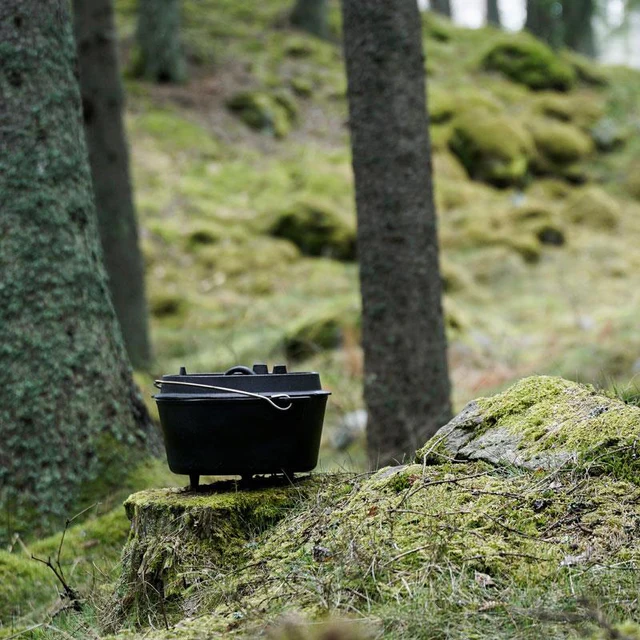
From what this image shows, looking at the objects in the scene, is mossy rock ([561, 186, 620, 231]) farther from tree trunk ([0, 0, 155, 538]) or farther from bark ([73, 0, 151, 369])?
tree trunk ([0, 0, 155, 538])

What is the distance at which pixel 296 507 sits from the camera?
3117 millimetres

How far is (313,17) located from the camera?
22.1 m

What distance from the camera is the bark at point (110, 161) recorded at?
9.02m

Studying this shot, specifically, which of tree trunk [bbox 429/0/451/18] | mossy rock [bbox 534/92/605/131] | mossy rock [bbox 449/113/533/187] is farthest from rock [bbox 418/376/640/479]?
tree trunk [bbox 429/0/451/18]

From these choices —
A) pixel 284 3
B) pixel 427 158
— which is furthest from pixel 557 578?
pixel 284 3

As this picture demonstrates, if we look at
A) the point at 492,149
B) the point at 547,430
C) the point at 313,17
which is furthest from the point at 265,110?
the point at 547,430

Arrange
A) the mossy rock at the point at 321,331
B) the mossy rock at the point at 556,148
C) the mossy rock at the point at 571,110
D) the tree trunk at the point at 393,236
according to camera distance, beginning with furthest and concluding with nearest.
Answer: the mossy rock at the point at 571,110 → the mossy rock at the point at 556,148 → the mossy rock at the point at 321,331 → the tree trunk at the point at 393,236

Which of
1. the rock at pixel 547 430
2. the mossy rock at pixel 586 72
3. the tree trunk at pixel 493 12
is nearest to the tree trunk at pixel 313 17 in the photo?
the mossy rock at pixel 586 72

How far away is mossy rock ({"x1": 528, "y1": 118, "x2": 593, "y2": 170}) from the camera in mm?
17359

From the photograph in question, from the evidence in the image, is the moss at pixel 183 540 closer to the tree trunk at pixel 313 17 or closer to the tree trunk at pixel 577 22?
the tree trunk at pixel 313 17

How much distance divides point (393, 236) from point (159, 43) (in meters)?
14.0

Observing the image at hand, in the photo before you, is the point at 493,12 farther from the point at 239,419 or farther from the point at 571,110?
the point at 239,419

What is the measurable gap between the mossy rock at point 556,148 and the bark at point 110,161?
33.9ft

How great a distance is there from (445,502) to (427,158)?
137 inches
